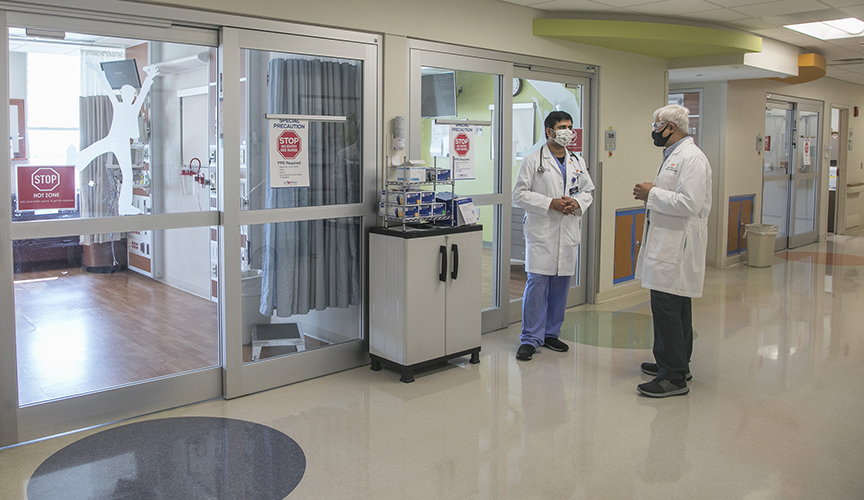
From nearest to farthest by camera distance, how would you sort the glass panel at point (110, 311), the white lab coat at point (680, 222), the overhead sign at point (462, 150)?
the glass panel at point (110, 311) < the white lab coat at point (680, 222) < the overhead sign at point (462, 150)

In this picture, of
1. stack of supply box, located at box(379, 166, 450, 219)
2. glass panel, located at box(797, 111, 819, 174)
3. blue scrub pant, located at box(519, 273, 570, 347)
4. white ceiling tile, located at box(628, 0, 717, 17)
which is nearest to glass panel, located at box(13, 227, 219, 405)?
stack of supply box, located at box(379, 166, 450, 219)

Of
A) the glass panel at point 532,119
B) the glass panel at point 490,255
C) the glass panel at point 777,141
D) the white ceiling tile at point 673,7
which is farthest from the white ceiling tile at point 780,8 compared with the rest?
the glass panel at point 777,141

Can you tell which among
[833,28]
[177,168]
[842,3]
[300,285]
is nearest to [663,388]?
[300,285]

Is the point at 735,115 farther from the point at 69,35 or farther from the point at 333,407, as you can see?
the point at 69,35

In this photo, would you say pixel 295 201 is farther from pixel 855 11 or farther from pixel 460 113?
pixel 855 11

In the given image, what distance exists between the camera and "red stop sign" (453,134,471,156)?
196 inches

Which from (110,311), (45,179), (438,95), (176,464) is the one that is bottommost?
(176,464)

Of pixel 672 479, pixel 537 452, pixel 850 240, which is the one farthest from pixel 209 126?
pixel 850 240

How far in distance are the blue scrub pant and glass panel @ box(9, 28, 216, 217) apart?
7.32 ft

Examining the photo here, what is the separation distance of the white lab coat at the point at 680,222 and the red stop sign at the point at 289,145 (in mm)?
2033

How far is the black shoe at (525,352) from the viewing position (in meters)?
4.66

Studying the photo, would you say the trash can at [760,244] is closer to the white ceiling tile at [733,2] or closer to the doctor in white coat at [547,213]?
the white ceiling tile at [733,2]

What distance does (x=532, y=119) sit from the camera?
18.7 feet

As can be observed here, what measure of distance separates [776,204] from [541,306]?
21.6 feet
